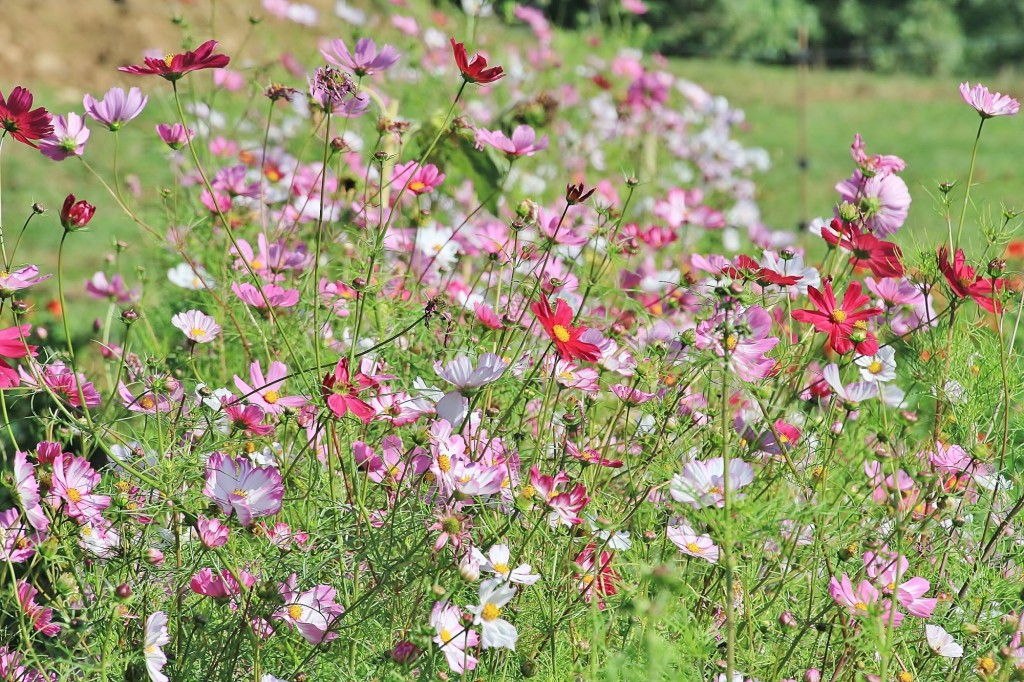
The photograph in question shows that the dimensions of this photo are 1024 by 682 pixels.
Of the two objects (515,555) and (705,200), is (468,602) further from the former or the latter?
(705,200)

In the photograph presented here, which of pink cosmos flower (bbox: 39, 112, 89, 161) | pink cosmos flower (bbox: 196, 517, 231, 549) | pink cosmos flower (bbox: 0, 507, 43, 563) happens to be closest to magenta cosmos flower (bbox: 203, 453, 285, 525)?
pink cosmos flower (bbox: 196, 517, 231, 549)

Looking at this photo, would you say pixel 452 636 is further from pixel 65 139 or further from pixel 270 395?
pixel 65 139

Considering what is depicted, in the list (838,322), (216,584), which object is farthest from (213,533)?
(838,322)

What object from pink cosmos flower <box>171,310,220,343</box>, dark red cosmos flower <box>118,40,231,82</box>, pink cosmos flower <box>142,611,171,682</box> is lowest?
pink cosmos flower <box>142,611,171,682</box>

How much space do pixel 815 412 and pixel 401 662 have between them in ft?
3.09

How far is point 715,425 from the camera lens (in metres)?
1.40

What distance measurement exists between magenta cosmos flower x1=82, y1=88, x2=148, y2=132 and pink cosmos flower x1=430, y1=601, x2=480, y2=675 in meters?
0.67

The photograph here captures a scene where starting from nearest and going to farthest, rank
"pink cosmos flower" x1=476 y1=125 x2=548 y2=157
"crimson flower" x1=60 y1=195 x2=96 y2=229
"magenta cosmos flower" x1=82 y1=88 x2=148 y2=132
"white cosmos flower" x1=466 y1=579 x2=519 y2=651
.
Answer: "white cosmos flower" x1=466 y1=579 x2=519 y2=651 < "crimson flower" x1=60 y1=195 x2=96 y2=229 < "magenta cosmos flower" x1=82 y1=88 x2=148 y2=132 < "pink cosmos flower" x1=476 y1=125 x2=548 y2=157

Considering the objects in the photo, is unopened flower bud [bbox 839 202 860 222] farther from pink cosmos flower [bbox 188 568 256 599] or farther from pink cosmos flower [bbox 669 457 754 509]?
pink cosmos flower [bbox 188 568 256 599]

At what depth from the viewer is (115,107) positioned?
1.27 meters

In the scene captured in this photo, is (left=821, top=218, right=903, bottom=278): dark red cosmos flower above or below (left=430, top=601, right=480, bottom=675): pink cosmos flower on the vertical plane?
above

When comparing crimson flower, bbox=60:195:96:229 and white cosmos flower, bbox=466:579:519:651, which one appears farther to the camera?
crimson flower, bbox=60:195:96:229

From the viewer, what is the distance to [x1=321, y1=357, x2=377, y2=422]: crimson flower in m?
1.08

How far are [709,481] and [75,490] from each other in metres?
0.70
